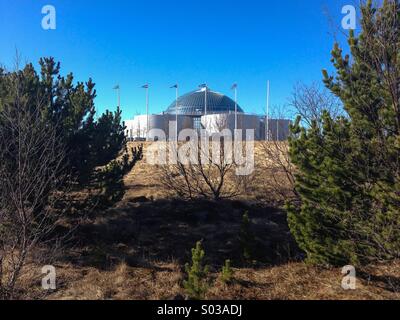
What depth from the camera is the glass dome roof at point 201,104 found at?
263ft

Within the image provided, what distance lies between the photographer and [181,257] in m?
8.34

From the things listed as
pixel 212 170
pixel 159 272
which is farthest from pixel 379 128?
pixel 212 170

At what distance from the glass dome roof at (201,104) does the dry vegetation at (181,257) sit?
217ft

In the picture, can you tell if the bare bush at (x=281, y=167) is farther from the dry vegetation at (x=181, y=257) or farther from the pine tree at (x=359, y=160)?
the pine tree at (x=359, y=160)

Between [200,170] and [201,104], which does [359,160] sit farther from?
[201,104]

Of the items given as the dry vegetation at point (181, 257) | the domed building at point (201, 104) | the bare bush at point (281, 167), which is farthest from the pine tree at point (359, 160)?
the domed building at point (201, 104)

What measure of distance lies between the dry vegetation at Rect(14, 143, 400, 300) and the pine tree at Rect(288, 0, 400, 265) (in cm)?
71

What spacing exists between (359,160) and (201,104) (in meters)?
78.3

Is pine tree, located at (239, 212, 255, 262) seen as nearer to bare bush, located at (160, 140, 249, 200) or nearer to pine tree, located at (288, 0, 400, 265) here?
pine tree, located at (288, 0, 400, 265)

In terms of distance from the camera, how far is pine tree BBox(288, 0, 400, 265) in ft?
14.8

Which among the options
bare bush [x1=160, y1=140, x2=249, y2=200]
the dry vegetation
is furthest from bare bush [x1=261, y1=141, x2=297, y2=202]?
bare bush [x1=160, y1=140, x2=249, y2=200]

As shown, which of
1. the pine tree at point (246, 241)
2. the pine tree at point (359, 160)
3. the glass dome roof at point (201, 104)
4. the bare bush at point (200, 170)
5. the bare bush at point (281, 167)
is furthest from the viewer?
the glass dome roof at point (201, 104)

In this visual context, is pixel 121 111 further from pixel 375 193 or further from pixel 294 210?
pixel 375 193
